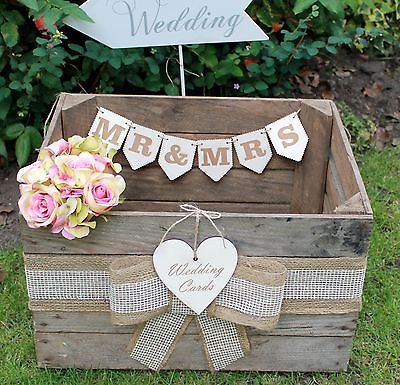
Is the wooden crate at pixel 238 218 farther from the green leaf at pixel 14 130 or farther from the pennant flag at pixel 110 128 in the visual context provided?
the green leaf at pixel 14 130

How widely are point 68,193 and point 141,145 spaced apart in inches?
24.2

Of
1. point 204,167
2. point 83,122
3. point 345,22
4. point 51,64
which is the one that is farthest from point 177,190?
point 345,22

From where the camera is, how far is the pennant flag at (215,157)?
2314 millimetres

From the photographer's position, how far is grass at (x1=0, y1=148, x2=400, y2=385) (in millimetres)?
1977

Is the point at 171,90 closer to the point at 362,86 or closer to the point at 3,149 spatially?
the point at 3,149

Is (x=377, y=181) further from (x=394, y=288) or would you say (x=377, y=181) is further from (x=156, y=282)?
(x=156, y=282)

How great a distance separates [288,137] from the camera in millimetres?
2277

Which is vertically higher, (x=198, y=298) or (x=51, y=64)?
(x=51, y=64)

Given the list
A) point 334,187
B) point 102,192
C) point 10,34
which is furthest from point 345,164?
point 10,34

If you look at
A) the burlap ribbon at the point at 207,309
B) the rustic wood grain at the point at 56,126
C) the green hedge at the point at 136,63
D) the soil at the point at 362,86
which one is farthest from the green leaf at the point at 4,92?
the soil at the point at 362,86

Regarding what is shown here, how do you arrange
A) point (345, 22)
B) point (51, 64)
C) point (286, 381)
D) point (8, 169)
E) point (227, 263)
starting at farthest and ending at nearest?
point (345, 22) < point (8, 169) < point (51, 64) < point (286, 381) < point (227, 263)

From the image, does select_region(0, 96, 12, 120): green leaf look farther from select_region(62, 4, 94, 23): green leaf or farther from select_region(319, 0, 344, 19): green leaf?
select_region(319, 0, 344, 19): green leaf

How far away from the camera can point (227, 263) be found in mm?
1753

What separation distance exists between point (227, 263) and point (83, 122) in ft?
2.61
